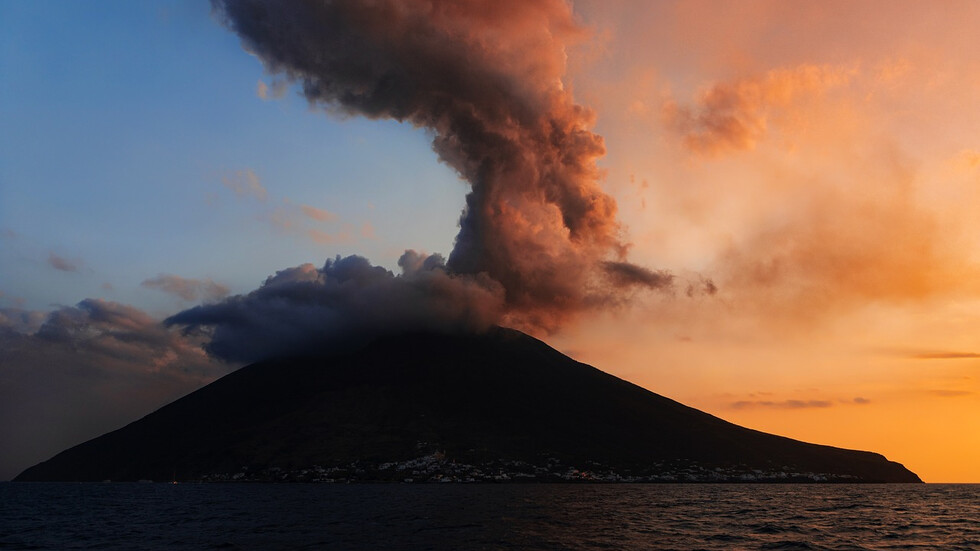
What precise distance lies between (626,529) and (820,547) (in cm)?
2602

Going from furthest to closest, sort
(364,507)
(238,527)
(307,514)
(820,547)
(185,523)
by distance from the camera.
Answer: (364,507), (307,514), (185,523), (238,527), (820,547)

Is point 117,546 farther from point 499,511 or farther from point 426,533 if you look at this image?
point 499,511

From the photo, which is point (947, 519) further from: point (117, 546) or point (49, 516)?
point (49, 516)

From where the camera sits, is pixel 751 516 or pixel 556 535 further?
pixel 751 516

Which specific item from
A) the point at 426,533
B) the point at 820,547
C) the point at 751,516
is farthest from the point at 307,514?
the point at 820,547

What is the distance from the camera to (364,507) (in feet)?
464

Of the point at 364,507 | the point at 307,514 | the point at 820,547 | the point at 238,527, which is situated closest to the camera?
the point at 820,547

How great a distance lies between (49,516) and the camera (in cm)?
13150

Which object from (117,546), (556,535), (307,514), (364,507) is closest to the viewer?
(117,546)

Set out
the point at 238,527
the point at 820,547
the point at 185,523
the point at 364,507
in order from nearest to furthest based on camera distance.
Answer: the point at 820,547 < the point at 238,527 < the point at 185,523 < the point at 364,507

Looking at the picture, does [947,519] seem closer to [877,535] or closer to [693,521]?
[877,535]

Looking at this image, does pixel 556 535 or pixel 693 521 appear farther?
pixel 693 521

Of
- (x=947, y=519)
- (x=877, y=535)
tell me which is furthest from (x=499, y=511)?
(x=947, y=519)

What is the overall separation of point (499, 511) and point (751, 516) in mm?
45022
